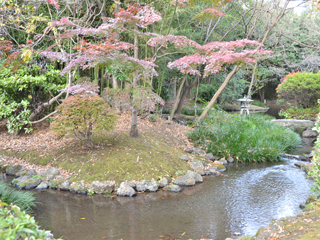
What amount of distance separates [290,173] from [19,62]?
23.2 feet

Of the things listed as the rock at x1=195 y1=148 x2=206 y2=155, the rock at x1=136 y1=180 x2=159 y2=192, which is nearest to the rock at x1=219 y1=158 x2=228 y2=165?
the rock at x1=195 y1=148 x2=206 y2=155

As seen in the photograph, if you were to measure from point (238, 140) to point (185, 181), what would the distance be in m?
2.73

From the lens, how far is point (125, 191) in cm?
482

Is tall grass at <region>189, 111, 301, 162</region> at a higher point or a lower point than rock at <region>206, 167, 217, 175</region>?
higher

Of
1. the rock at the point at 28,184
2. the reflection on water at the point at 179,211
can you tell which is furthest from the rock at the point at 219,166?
the rock at the point at 28,184

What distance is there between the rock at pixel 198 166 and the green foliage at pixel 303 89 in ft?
26.8

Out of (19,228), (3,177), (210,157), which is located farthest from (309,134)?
(19,228)

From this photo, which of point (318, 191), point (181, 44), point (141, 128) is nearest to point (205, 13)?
point (181, 44)

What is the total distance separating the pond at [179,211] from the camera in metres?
3.63

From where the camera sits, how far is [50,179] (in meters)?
5.20

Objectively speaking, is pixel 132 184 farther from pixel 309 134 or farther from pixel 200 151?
pixel 309 134

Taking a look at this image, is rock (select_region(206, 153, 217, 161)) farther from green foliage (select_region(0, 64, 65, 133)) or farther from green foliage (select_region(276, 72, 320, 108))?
green foliage (select_region(276, 72, 320, 108))

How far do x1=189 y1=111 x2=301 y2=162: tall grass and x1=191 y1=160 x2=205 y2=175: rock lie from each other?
3.96 feet

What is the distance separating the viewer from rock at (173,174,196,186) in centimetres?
541
